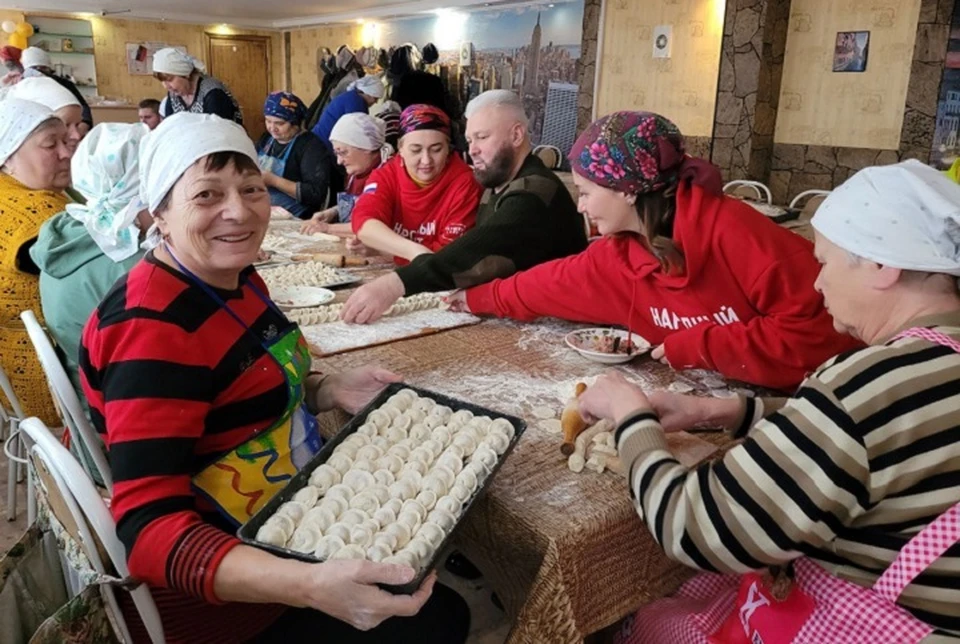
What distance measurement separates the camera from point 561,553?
105cm

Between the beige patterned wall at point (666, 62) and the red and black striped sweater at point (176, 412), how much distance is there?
234 inches

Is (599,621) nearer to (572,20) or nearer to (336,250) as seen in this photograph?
(336,250)

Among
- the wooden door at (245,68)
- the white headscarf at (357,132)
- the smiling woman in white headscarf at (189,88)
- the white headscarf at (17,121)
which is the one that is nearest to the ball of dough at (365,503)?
the white headscarf at (17,121)

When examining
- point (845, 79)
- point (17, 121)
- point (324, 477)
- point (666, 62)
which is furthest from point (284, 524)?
point (666, 62)

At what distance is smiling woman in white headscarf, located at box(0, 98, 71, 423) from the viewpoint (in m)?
2.15

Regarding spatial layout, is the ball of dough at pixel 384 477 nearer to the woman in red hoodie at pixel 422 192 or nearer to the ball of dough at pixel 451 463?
the ball of dough at pixel 451 463

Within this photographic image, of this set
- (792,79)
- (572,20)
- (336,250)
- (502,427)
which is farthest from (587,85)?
(502,427)

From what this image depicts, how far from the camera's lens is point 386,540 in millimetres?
1007

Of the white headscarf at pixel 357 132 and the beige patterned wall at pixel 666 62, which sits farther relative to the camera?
the beige patterned wall at pixel 666 62

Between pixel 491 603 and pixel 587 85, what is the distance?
6119 millimetres

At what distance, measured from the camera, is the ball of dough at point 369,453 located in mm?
→ 1209

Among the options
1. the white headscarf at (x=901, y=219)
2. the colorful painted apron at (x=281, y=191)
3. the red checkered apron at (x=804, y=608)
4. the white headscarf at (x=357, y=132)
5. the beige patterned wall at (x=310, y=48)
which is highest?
the beige patterned wall at (x=310, y=48)

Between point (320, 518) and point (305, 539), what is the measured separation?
0.05 m

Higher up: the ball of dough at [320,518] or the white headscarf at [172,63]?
the white headscarf at [172,63]
